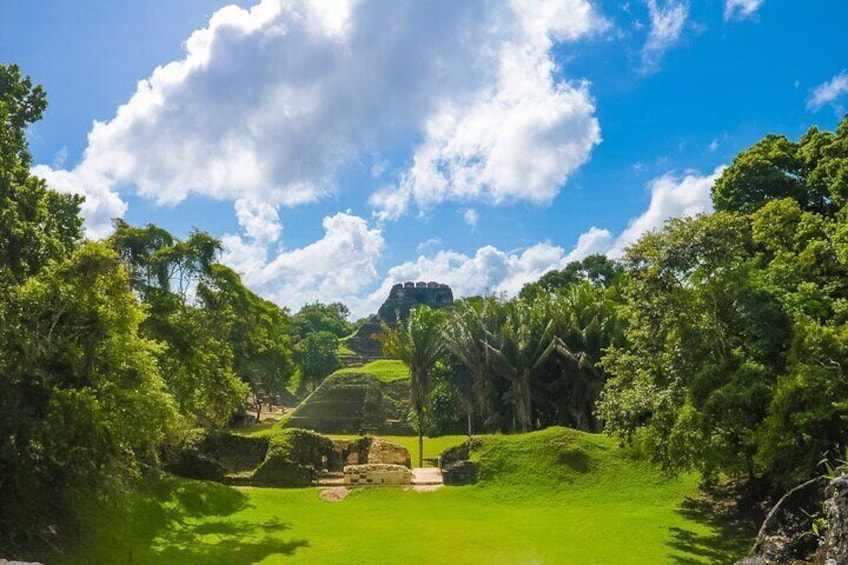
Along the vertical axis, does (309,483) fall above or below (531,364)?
below

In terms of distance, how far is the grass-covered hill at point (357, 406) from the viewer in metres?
41.7

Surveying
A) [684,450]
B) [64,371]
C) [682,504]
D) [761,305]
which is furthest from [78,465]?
[682,504]

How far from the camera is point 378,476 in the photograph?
2164 centimetres

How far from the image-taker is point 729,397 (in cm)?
1339

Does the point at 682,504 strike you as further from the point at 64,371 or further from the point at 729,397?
the point at 64,371

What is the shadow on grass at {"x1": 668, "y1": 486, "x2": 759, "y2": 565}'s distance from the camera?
14.0 metres

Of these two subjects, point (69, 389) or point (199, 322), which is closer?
point (69, 389)

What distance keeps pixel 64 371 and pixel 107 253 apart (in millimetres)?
2725

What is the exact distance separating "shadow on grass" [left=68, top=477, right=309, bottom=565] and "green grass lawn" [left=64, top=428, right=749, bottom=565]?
1.6 inches

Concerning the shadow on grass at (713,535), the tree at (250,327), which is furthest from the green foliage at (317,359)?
the shadow on grass at (713,535)

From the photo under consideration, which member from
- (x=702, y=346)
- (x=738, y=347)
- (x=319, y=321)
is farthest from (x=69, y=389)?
(x=319, y=321)

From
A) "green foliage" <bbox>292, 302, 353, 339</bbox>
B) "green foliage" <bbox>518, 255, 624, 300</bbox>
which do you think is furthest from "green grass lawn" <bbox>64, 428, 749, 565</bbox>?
"green foliage" <bbox>292, 302, 353, 339</bbox>

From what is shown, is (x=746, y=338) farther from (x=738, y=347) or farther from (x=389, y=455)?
(x=389, y=455)

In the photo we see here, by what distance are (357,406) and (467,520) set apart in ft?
84.7
